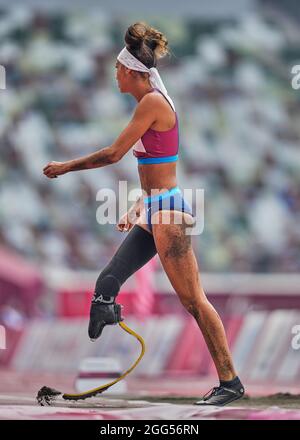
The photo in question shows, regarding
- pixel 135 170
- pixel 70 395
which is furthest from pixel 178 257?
pixel 135 170

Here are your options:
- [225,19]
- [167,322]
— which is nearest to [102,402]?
[167,322]

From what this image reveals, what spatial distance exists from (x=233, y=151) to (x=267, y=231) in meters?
2.99

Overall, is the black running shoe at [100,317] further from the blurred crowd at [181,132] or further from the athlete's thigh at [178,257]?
the blurred crowd at [181,132]

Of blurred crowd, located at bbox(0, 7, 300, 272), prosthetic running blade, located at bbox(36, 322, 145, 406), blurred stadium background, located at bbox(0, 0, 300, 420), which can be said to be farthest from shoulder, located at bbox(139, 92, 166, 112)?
blurred crowd, located at bbox(0, 7, 300, 272)

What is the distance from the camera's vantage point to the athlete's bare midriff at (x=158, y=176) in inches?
255

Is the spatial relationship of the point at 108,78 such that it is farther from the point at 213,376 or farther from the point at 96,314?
the point at 96,314

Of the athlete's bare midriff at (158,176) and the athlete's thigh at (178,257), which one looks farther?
the athlete's bare midriff at (158,176)

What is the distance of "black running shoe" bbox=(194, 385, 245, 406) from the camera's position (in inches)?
250

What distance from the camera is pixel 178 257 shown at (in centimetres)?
636

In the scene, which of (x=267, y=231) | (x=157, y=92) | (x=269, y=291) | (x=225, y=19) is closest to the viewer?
(x=157, y=92)

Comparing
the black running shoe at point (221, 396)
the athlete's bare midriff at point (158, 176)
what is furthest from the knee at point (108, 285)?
the black running shoe at point (221, 396)

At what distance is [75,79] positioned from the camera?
28.3 meters

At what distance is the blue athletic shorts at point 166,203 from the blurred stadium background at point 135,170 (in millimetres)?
9317

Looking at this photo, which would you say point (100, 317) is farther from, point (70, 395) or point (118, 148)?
point (118, 148)
